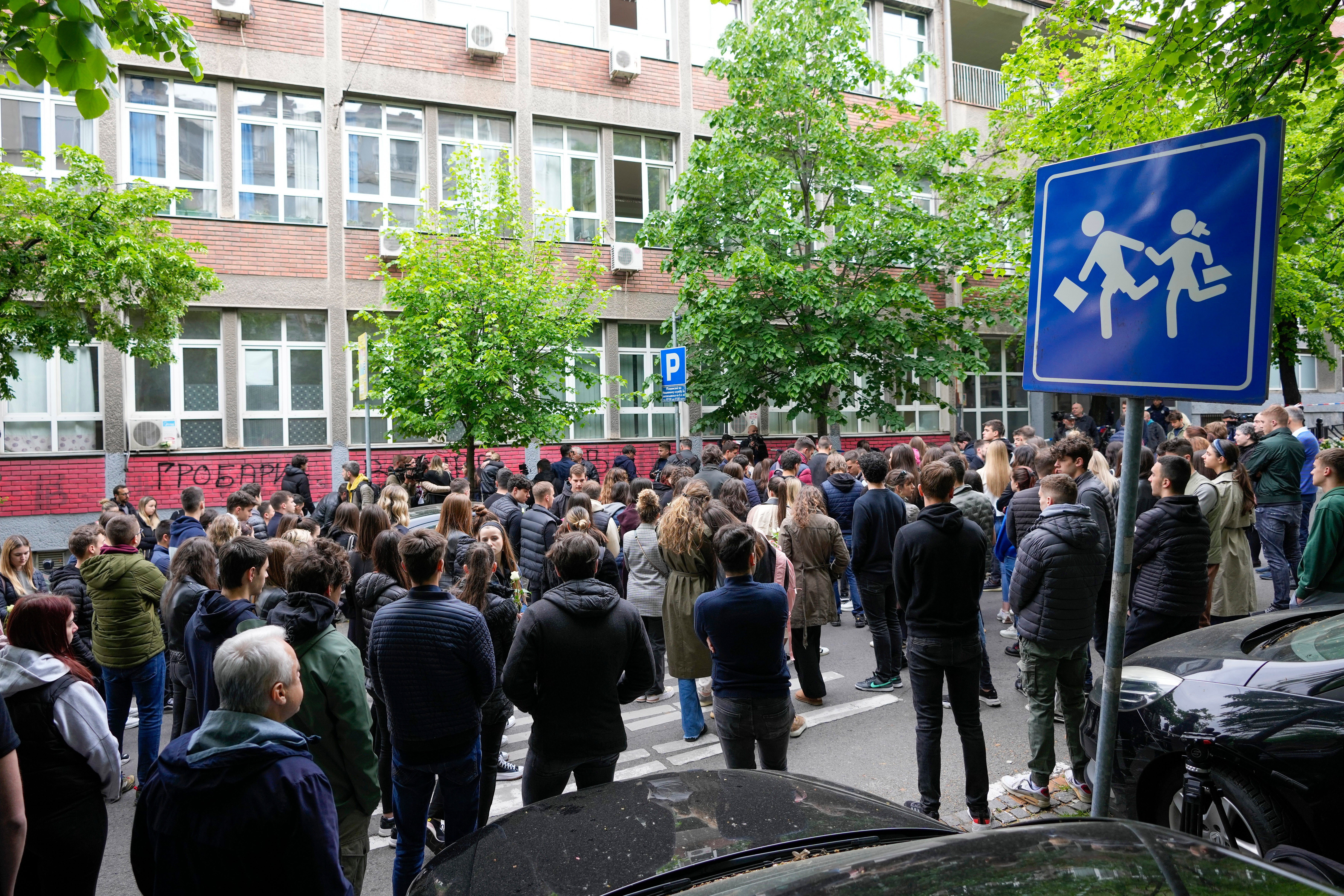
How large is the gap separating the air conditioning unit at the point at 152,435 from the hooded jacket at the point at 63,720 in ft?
45.3

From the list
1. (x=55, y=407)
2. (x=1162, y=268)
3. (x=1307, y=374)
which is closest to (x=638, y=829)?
(x=1162, y=268)

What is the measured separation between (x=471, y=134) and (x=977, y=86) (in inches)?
563

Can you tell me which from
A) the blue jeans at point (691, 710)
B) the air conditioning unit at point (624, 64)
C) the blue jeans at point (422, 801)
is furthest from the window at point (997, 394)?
the blue jeans at point (422, 801)

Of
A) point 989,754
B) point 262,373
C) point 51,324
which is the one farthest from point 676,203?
point 989,754

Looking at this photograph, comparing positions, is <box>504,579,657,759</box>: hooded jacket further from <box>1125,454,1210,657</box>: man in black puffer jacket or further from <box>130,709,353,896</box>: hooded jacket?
<box>1125,454,1210,657</box>: man in black puffer jacket

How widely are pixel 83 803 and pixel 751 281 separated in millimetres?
14382

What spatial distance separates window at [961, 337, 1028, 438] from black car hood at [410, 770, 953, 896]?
22927 mm

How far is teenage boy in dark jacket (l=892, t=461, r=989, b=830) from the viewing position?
15.8ft

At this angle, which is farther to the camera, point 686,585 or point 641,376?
point 641,376

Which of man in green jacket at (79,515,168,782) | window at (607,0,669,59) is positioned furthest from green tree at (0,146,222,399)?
window at (607,0,669,59)

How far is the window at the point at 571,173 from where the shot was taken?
63.9 feet

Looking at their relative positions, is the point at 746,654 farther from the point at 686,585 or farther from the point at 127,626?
the point at 127,626

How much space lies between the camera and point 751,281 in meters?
16.6

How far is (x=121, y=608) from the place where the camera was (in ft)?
19.3
